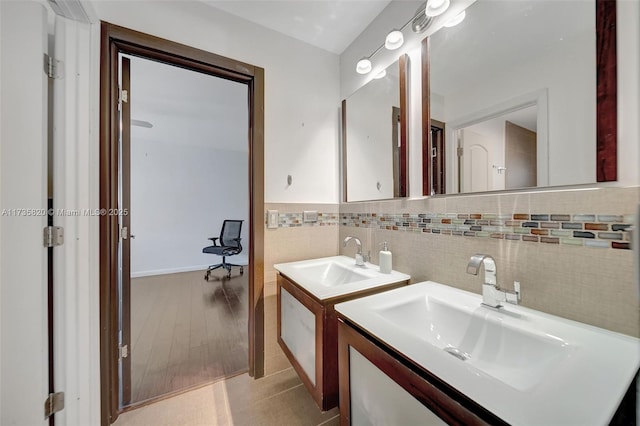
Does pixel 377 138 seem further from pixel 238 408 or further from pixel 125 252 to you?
pixel 238 408

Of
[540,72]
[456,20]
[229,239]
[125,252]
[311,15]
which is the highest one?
[311,15]

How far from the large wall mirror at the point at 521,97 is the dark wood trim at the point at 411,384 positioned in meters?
0.79

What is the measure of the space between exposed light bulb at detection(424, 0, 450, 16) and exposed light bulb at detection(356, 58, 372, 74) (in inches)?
19.3

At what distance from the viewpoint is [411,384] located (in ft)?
1.95

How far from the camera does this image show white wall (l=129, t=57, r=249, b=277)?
304cm

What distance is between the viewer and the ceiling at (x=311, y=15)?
148 centimetres

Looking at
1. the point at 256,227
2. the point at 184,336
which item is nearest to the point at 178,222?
the point at 184,336

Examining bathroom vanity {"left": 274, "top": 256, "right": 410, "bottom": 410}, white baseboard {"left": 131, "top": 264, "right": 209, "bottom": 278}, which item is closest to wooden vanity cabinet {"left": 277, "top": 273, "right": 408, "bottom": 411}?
bathroom vanity {"left": 274, "top": 256, "right": 410, "bottom": 410}

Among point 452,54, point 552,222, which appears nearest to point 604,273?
point 552,222

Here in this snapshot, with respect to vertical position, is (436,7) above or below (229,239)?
above

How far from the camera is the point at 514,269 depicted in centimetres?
90
